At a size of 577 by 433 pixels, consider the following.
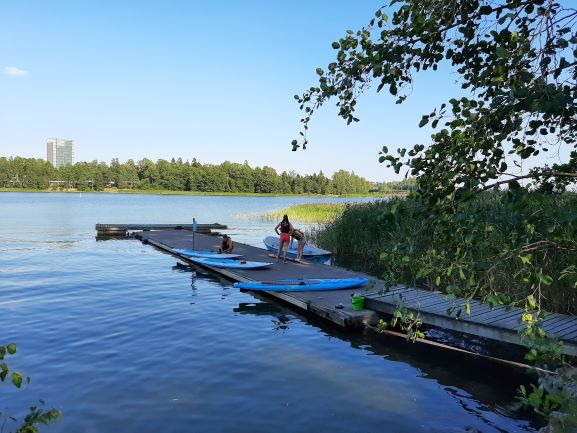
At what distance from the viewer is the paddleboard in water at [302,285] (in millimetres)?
12953

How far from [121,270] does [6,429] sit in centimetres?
1259

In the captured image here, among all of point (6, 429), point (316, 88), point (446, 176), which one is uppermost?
point (316, 88)

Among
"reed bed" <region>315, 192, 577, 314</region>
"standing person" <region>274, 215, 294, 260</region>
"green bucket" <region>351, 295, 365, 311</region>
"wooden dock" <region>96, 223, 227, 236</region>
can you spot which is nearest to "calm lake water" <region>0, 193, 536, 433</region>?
"green bucket" <region>351, 295, 365, 311</region>

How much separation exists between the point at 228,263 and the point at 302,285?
16.1ft

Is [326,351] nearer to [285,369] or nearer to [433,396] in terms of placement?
[285,369]

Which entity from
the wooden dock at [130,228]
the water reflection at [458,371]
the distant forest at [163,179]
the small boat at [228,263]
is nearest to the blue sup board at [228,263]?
the small boat at [228,263]

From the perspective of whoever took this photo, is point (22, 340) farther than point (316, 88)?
Yes

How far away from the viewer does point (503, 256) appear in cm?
290

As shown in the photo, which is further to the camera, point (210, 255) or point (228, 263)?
point (210, 255)

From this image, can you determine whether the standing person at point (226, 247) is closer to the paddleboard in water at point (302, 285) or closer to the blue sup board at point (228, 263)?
the blue sup board at point (228, 263)

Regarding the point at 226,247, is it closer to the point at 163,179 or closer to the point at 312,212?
the point at 312,212

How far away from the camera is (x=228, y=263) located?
17266 mm

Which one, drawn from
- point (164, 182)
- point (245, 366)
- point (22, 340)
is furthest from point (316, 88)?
point (164, 182)

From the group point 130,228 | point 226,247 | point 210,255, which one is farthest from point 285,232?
point 130,228
